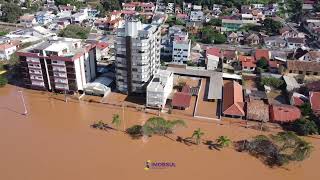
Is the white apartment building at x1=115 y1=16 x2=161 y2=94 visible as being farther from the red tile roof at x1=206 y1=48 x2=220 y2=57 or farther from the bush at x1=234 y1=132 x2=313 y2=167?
the bush at x1=234 y1=132 x2=313 y2=167

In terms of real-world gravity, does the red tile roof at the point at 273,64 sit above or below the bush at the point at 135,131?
above

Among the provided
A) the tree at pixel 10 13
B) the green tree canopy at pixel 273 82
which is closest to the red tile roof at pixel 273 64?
the green tree canopy at pixel 273 82

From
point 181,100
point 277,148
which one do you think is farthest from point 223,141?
point 181,100

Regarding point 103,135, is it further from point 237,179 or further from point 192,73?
point 192,73

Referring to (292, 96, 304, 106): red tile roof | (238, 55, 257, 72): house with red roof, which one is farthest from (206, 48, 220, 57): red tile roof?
(292, 96, 304, 106): red tile roof

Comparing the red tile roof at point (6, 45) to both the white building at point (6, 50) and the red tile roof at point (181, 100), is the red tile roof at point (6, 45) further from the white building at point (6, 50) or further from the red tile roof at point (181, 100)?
the red tile roof at point (181, 100)

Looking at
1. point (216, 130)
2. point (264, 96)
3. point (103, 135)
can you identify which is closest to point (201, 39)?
point (264, 96)

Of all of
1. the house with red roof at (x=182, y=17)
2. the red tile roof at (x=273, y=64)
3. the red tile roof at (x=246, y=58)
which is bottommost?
the red tile roof at (x=273, y=64)

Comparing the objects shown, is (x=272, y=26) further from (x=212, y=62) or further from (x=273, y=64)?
(x=212, y=62)
